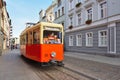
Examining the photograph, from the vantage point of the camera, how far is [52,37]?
532 inches

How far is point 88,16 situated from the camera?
29406mm

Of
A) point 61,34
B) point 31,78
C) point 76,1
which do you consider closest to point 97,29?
point 76,1

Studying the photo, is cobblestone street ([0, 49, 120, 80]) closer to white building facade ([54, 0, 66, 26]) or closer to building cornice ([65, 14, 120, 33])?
building cornice ([65, 14, 120, 33])

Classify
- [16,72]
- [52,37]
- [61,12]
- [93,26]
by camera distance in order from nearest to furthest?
[16,72]
[52,37]
[93,26]
[61,12]

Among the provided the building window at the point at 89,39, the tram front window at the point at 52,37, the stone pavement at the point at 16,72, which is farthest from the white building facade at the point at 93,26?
the stone pavement at the point at 16,72

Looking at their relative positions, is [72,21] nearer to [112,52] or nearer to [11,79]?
[112,52]

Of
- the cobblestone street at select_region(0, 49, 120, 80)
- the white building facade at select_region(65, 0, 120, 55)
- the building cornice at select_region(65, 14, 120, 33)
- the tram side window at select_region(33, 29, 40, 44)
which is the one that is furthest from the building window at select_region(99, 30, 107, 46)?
the tram side window at select_region(33, 29, 40, 44)

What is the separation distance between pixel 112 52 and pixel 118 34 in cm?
203

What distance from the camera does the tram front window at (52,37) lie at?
13.2 m

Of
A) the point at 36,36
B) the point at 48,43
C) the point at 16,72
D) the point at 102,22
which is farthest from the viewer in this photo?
the point at 102,22

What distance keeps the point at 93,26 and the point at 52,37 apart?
1455 cm

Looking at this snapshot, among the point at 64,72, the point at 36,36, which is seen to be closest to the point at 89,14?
the point at 36,36

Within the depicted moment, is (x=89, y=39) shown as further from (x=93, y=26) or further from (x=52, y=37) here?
(x=52, y=37)

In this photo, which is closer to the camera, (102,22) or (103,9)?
(102,22)
